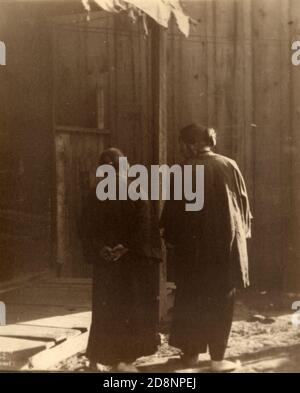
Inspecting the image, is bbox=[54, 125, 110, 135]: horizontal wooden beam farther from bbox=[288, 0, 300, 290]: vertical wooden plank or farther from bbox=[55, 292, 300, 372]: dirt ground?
bbox=[55, 292, 300, 372]: dirt ground

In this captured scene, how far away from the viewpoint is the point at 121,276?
5.15 m

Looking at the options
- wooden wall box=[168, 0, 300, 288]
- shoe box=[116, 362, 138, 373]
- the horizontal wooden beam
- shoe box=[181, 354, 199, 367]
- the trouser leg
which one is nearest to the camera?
shoe box=[116, 362, 138, 373]

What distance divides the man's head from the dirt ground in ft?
5.39

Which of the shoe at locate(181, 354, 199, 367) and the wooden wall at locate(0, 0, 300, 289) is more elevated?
the wooden wall at locate(0, 0, 300, 289)

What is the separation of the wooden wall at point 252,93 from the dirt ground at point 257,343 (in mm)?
807

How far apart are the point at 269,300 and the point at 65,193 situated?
2.58m

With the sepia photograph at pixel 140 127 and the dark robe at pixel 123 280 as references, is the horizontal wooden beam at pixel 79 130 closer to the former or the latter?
the sepia photograph at pixel 140 127

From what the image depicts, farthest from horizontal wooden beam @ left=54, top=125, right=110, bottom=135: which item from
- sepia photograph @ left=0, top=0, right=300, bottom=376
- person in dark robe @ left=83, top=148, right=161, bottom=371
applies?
person in dark robe @ left=83, top=148, right=161, bottom=371

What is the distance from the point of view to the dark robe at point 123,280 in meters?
5.09

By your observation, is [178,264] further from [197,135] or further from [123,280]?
[197,135]

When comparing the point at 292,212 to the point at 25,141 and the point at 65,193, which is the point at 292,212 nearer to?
the point at 65,193

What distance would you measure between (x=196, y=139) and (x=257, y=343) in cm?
209

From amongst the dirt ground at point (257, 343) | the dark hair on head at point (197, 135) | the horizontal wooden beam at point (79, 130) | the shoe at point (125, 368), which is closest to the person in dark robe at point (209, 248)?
the dark hair on head at point (197, 135)

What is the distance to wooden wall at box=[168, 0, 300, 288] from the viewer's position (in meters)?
8.08
